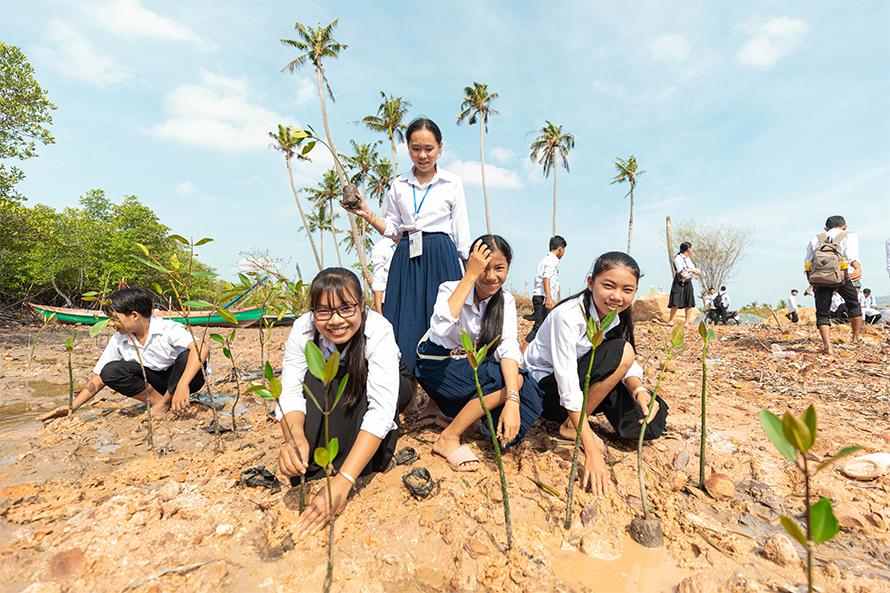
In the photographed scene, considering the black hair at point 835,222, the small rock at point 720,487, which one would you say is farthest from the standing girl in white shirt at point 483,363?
the black hair at point 835,222

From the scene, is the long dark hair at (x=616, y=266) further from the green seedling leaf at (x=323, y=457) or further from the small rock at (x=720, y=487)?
the green seedling leaf at (x=323, y=457)

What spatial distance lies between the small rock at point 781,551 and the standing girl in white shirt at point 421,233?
181cm

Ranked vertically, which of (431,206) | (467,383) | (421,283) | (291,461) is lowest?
(291,461)

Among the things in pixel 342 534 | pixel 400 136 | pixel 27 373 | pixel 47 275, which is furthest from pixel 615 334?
pixel 400 136

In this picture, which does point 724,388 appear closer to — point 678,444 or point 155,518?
point 678,444

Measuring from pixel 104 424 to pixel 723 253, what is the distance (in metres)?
30.0

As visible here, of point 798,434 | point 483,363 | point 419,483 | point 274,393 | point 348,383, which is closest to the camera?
point 798,434

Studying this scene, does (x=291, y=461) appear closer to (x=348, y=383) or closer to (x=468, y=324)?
(x=348, y=383)

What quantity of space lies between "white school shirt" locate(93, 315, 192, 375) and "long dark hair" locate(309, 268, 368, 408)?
1.75 m

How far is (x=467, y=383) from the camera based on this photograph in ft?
7.15

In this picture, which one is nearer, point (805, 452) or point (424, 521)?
point (805, 452)

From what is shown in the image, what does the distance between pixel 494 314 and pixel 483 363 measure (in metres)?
0.25

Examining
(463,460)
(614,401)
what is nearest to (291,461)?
(463,460)

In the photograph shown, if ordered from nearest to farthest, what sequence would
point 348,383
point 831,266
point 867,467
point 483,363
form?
point 348,383, point 867,467, point 483,363, point 831,266
